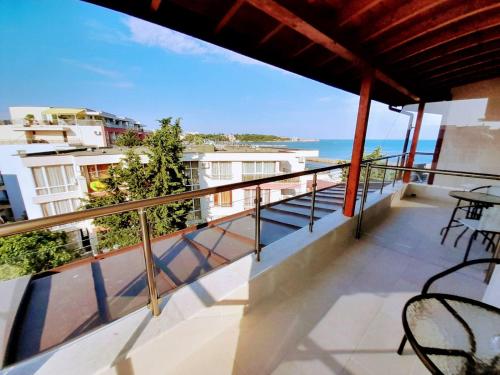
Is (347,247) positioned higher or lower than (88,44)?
lower

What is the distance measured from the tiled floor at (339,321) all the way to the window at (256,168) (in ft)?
38.6

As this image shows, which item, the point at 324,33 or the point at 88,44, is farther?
the point at 88,44

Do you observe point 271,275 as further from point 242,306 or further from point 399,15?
point 399,15

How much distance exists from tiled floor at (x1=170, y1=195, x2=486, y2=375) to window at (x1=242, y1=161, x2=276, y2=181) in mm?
11754

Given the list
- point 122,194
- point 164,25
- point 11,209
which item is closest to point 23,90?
point 11,209

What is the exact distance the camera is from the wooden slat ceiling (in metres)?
1.45

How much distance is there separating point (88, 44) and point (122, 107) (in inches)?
611

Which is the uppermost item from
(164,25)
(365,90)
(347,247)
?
(164,25)

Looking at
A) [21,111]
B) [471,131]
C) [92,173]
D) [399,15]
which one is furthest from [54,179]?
[21,111]

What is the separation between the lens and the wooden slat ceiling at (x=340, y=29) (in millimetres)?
1446

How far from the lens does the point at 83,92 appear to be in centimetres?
3897

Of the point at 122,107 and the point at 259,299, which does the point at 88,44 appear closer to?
the point at 122,107

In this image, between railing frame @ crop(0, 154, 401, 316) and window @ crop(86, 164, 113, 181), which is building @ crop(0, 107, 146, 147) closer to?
window @ crop(86, 164, 113, 181)

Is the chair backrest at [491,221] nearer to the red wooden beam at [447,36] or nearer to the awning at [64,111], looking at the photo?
the red wooden beam at [447,36]
